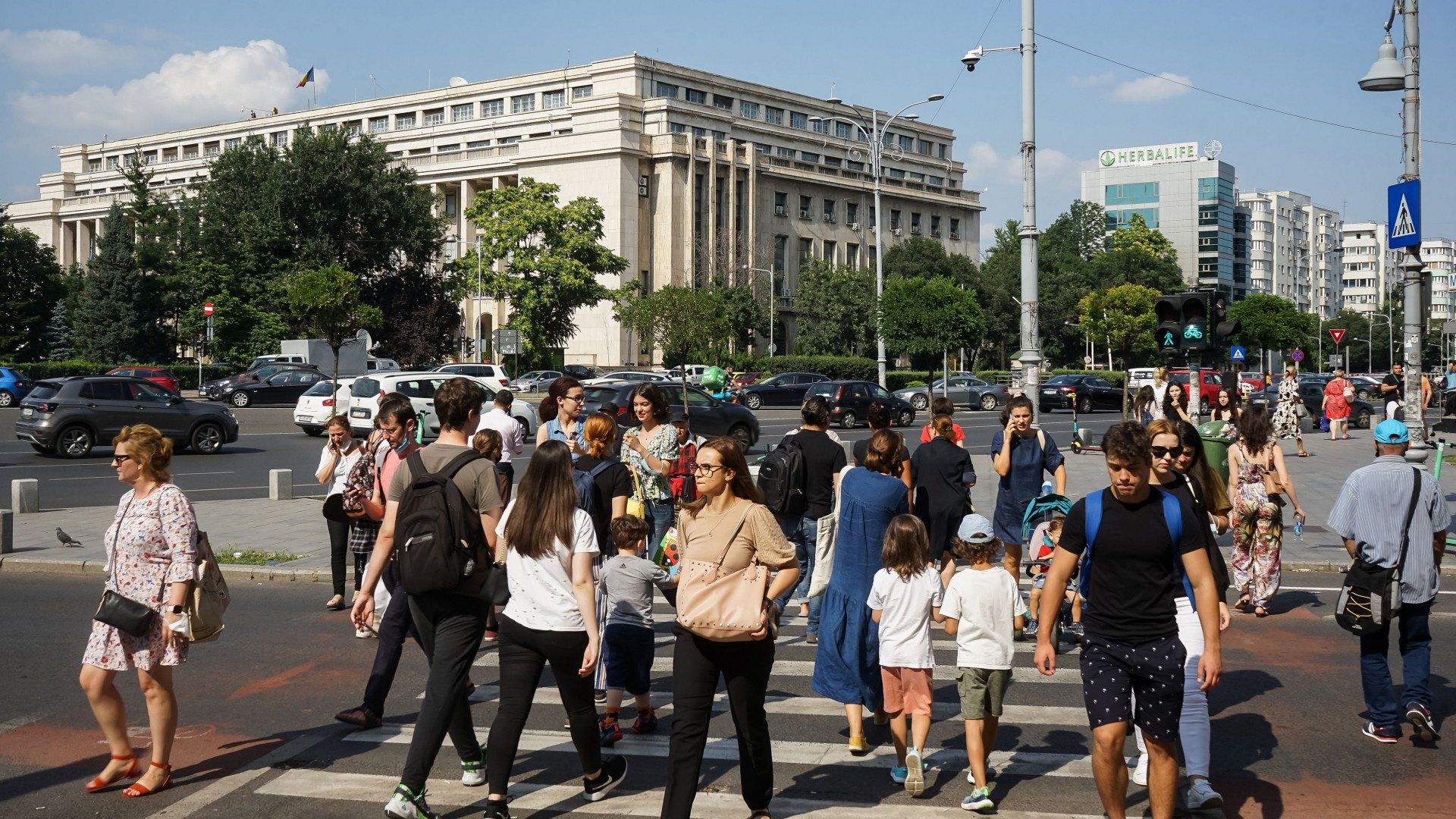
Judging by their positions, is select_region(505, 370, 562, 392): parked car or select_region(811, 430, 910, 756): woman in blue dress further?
select_region(505, 370, 562, 392): parked car

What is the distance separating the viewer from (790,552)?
204 inches

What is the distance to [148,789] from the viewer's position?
232 inches

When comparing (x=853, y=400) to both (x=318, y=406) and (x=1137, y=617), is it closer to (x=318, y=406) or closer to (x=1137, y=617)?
(x=318, y=406)

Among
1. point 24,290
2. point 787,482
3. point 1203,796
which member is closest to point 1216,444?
point 787,482

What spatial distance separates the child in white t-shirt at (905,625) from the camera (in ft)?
19.9

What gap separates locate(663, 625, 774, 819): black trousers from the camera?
16.4 feet

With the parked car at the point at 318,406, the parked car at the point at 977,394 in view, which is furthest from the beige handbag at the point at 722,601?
the parked car at the point at 977,394

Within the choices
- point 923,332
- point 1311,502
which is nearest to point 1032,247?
point 1311,502

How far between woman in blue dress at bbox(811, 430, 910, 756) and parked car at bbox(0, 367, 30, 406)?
152 feet

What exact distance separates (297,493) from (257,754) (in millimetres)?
14587

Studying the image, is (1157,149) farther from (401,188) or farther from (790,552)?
(790,552)

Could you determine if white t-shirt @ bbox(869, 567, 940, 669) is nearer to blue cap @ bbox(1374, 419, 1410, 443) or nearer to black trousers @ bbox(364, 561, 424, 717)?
black trousers @ bbox(364, 561, 424, 717)

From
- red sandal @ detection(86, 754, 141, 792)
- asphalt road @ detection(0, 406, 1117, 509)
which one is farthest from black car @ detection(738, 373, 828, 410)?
red sandal @ detection(86, 754, 141, 792)

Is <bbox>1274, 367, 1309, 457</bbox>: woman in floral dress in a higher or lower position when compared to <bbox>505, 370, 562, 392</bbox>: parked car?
lower
